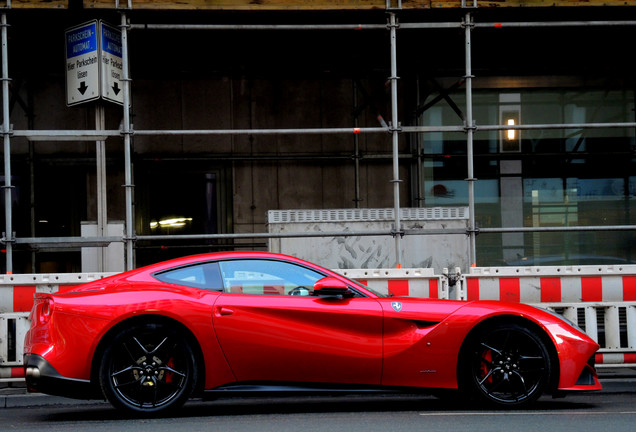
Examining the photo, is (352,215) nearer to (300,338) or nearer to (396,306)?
(396,306)

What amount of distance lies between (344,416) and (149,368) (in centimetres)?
150

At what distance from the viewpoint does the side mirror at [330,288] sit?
6.46 metres

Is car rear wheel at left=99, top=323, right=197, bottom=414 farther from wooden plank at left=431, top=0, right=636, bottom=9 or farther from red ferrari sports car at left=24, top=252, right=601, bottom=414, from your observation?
wooden plank at left=431, top=0, right=636, bottom=9

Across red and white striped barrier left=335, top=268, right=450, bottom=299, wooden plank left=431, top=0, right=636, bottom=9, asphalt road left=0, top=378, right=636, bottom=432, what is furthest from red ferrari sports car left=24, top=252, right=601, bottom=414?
wooden plank left=431, top=0, right=636, bottom=9

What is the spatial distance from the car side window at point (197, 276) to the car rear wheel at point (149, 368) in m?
0.42

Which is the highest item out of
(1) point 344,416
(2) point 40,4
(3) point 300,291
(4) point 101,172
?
(2) point 40,4

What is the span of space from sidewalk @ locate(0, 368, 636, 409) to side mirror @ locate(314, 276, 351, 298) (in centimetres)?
264

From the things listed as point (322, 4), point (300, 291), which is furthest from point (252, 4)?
point (300, 291)

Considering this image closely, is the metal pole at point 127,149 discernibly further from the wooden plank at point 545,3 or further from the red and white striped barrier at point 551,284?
the red and white striped barrier at point 551,284

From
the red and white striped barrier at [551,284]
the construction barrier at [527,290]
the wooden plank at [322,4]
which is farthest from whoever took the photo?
the wooden plank at [322,4]

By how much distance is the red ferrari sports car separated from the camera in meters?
6.37

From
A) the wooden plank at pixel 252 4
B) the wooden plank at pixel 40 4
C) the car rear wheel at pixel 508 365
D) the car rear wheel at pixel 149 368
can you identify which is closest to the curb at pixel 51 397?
the car rear wheel at pixel 149 368

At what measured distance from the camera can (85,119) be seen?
15219 millimetres

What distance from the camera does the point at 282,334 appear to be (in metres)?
6.44
